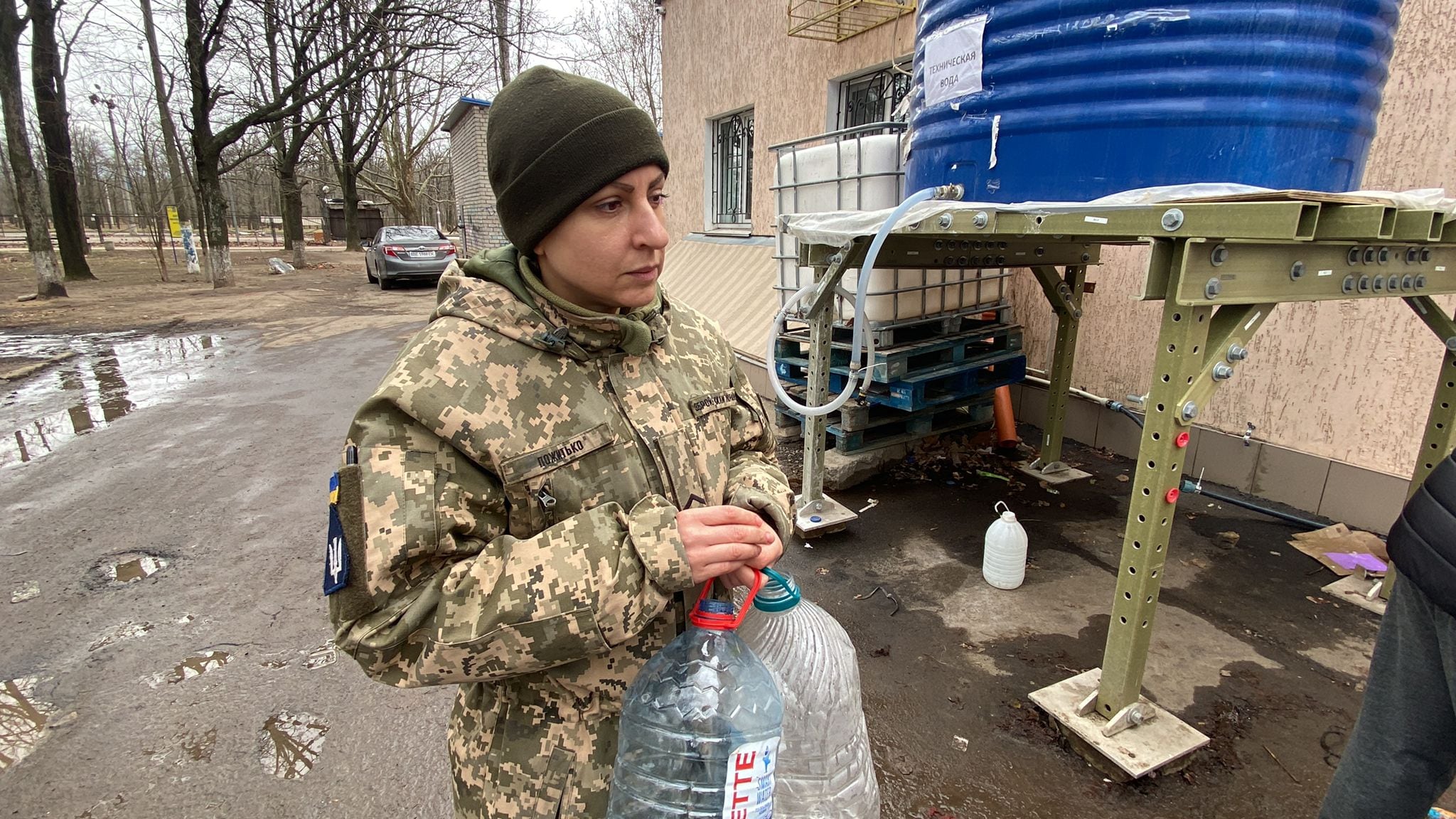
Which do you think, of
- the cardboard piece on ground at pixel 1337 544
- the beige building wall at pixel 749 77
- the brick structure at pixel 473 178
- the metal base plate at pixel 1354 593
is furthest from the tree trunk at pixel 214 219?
the metal base plate at pixel 1354 593

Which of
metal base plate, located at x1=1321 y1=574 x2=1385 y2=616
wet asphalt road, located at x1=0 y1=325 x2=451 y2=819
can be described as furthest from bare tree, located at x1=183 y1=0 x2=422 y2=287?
metal base plate, located at x1=1321 y1=574 x2=1385 y2=616

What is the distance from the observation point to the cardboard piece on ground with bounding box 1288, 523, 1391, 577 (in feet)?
11.6

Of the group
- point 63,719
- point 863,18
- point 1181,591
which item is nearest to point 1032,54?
point 1181,591

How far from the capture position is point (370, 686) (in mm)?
2738

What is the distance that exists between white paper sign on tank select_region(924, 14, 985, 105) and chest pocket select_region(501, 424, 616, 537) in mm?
1968

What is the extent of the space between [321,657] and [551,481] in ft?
8.26

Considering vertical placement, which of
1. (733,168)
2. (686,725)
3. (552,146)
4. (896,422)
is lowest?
(896,422)

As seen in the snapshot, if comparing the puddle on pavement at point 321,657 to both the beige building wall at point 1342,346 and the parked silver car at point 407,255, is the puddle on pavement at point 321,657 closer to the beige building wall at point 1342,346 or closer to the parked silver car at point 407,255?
the beige building wall at point 1342,346

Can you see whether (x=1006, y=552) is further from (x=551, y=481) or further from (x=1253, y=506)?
(x=551, y=481)

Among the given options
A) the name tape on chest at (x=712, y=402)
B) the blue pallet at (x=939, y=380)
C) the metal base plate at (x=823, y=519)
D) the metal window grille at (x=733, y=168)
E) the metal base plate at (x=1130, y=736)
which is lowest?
the metal base plate at (x=1130, y=736)

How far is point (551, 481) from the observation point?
1.09m

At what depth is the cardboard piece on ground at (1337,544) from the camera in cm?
355

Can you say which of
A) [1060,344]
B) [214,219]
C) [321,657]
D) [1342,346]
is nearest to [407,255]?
[214,219]

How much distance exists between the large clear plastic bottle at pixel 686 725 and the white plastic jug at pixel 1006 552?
2.54 m
